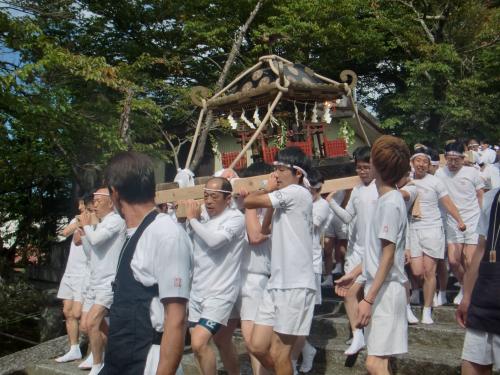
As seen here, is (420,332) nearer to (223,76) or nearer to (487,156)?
(487,156)

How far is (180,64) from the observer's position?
15.3 m

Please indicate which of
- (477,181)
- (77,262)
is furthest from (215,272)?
(477,181)

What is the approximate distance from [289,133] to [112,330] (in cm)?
618

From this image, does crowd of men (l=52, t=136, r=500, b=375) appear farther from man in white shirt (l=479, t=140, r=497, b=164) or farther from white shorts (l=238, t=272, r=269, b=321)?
man in white shirt (l=479, t=140, r=497, b=164)

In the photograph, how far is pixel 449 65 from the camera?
53.5 feet

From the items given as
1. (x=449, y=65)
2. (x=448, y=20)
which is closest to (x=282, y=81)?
(x=449, y=65)

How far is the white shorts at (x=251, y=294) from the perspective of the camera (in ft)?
15.9

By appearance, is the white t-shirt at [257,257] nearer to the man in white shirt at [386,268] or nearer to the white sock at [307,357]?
the white sock at [307,357]

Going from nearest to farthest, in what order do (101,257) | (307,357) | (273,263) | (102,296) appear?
(273,263)
(307,357)
(102,296)
(101,257)

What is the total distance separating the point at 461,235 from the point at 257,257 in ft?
10.8

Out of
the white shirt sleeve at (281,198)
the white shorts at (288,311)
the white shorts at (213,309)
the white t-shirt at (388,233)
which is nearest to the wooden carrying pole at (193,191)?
the white shirt sleeve at (281,198)

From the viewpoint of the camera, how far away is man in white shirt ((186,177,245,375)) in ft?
14.9

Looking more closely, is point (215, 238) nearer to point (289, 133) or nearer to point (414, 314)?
point (414, 314)

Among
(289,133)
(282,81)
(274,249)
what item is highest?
(282,81)
